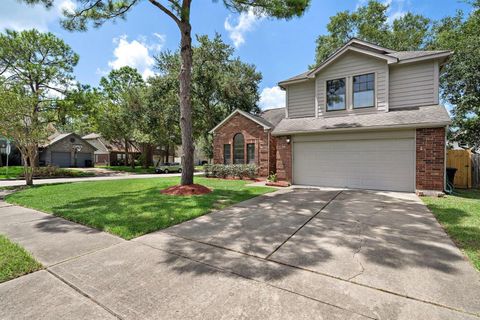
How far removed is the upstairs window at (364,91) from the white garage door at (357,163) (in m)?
1.91

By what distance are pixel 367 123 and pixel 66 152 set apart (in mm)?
35246

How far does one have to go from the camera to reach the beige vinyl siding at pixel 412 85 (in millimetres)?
8938

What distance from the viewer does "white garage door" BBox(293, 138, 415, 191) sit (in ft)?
28.2

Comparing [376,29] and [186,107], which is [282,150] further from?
[376,29]

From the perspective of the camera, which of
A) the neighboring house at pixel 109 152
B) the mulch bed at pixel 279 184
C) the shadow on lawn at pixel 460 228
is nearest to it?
the shadow on lawn at pixel 460 228

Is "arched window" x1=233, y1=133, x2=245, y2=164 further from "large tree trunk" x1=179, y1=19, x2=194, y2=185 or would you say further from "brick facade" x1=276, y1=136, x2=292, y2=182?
"large tree trunk" x1=179, y1=19, x2=194, y2=185

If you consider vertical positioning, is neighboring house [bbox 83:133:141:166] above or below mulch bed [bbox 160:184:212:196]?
above

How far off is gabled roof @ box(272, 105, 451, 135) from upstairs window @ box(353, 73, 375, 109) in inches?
20.8

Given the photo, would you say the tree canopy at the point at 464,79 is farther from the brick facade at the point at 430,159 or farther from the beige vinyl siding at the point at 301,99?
the beige vinyl siding at the point at 301,99

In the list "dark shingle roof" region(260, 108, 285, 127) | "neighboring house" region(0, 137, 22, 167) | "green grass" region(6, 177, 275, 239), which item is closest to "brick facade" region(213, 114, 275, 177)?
"dark shingle roof" region(260, 108, 285, 127)

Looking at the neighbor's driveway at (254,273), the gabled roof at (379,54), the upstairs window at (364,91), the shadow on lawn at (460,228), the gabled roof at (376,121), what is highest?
the gabled roof at (379,54)

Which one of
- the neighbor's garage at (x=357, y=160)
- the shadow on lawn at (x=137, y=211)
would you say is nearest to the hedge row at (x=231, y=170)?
the neighbor's garage at (x=357, y=160)

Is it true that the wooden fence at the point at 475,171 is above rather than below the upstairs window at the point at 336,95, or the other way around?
below

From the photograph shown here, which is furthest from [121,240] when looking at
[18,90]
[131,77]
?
[131,77]
